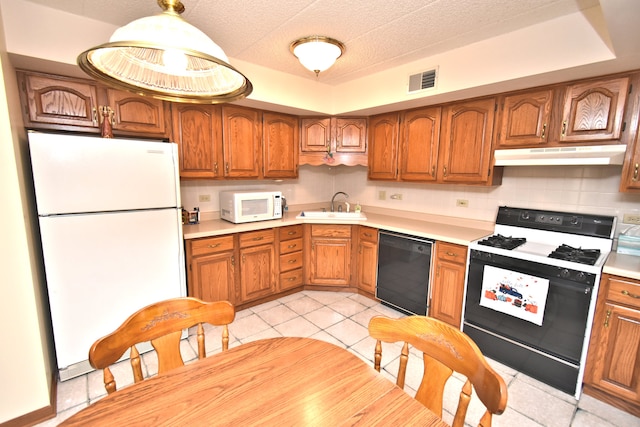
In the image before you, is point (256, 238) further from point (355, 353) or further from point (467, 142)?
point (467, 142)

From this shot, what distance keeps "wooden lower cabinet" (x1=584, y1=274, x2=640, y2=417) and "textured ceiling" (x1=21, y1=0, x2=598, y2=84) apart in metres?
1.71

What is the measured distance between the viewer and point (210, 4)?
177 centimetres

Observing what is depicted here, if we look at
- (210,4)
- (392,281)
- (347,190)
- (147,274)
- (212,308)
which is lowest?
(392,281)

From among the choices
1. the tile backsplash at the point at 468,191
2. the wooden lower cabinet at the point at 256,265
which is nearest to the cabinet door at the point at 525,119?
the tile backsplash at the point at 468,191

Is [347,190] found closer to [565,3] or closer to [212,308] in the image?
[565,3]

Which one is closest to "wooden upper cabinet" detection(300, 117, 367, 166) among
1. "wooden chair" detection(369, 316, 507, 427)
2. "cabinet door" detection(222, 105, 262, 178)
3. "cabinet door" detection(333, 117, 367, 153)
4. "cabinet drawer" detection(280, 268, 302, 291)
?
"cabinet door" detection(333, 117, 367, 153)

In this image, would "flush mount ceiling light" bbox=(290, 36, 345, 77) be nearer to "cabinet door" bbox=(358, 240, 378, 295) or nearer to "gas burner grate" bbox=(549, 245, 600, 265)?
"cabinet door" bbox=(358, 240, 378, 295)

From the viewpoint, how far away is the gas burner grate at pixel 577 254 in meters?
1.92

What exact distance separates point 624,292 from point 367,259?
6.47 feet

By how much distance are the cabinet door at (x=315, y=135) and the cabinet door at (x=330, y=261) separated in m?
1.08

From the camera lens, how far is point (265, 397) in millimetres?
940

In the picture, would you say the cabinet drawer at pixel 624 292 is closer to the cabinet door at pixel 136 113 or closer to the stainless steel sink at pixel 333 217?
the stainless steel sink at pixel 333 217

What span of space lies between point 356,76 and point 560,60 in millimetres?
1736

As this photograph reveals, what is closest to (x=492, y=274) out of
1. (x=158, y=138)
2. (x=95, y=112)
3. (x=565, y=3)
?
(x=565, y=3)
